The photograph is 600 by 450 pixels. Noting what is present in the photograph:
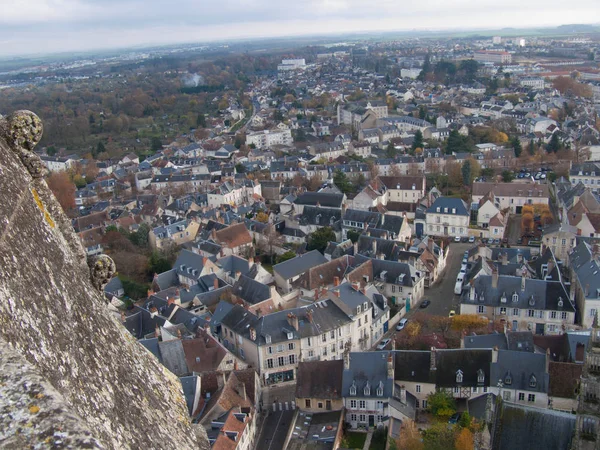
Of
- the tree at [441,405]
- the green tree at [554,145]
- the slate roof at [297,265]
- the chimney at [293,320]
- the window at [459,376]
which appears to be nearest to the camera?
the tree at [441,405]

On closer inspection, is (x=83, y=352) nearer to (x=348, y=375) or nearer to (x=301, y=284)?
(x=348, y=375)

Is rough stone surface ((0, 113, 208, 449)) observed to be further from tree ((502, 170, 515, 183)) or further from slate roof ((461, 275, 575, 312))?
tree ((502, 170, 515, 183))

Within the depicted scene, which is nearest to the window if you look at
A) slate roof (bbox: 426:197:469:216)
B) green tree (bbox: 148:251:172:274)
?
green tree (bbox: 148:251:172:274)

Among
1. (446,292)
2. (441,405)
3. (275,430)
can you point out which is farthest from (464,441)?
(446,292)

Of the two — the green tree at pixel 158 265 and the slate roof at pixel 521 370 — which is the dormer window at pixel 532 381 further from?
the green tree at pixel 158 265

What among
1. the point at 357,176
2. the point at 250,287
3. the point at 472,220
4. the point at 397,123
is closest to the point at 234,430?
the point at 250,287

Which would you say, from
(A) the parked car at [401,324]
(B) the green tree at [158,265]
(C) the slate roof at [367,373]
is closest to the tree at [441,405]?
(C) the slate roof at [367,373]

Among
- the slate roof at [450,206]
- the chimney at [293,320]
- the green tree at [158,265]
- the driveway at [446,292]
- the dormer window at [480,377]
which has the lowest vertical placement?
the driveway at [446,292]
